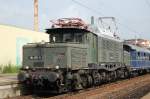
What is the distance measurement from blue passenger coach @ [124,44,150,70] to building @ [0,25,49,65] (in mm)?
11161

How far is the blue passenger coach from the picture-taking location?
33.4m

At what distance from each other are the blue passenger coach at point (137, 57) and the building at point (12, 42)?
11.2 m

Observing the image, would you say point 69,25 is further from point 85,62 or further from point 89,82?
point 89,82

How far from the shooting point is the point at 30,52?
18.1 m

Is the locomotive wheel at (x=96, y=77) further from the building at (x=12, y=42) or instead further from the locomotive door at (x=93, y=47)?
the building at (x=12, y=42)

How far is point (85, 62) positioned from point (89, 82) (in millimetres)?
1463

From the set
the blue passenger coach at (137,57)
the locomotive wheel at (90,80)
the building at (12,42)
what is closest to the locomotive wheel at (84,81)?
the locomotive wheel at (90,80)

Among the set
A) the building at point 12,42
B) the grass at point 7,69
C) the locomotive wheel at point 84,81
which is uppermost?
the building at point 12,42

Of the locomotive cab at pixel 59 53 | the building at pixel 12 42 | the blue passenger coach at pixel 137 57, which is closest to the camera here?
the locomotive cab at pixel 59 53

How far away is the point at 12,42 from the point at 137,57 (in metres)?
11.9

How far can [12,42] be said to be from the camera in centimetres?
3734

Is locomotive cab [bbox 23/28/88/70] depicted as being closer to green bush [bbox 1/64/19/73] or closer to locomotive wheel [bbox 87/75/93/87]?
locomotive wheel [bbox 87/75/93/87]

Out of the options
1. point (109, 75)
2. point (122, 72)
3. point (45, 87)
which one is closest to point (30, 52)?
point (45, 87)

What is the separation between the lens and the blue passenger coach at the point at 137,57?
33375 mm
